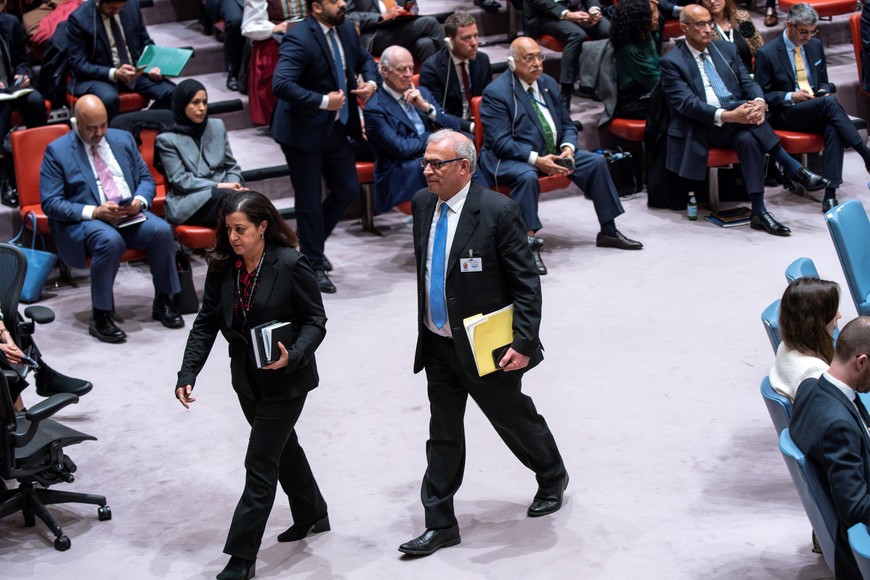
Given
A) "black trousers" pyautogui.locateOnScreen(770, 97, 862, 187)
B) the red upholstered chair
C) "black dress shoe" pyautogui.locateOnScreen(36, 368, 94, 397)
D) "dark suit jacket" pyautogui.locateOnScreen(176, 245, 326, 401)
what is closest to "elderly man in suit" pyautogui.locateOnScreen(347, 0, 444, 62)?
"black trousers" pyautogui.locateOnScreen(770, 97, 862, 187)

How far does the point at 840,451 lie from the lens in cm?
339

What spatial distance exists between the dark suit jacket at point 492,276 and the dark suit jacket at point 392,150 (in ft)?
10.7

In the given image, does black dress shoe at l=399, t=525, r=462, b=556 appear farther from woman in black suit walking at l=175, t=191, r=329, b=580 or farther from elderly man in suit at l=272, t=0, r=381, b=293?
elderly man in suit at l=272, t=0, r=381, b=293

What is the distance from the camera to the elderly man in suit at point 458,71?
8078 mm

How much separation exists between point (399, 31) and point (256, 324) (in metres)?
4.99

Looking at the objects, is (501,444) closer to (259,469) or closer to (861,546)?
(259,469)

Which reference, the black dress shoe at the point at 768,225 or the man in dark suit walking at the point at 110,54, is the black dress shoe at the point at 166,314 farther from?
the black dress shoe at the point at 768,225

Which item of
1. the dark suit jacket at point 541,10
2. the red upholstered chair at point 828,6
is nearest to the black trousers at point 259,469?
the dark suit jacket at point 541,10

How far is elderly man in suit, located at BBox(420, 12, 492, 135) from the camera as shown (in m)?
8.08

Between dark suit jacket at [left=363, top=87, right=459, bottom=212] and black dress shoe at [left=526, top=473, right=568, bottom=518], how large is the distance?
3.21 m

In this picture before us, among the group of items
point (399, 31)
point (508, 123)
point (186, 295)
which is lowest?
point (186, 295)

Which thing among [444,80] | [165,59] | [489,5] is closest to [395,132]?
[444,80]

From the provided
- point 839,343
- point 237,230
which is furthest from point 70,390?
point 839,343

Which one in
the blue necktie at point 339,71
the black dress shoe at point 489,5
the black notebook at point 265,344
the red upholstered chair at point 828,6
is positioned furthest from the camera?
the black dress shoe at point 489,5
